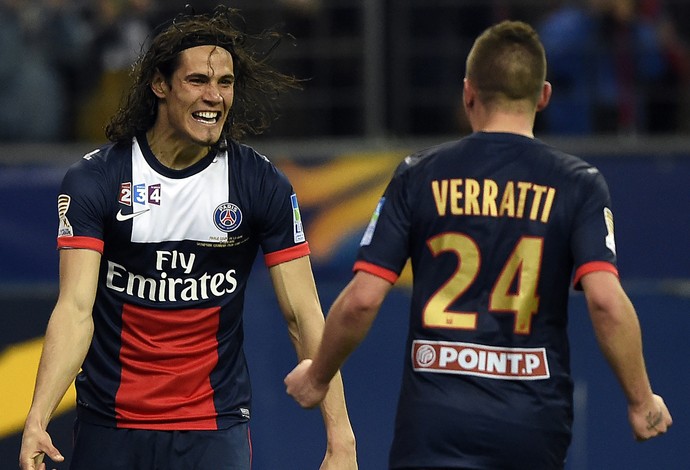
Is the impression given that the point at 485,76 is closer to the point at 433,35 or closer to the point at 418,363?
the point at 418,363

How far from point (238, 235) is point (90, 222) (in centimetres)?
54

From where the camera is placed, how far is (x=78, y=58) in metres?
10.7

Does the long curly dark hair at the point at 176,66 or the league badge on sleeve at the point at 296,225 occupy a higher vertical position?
the long curly dark hair at the point at 176,66

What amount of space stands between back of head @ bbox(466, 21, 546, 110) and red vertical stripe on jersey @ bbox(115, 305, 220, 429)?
1386mm

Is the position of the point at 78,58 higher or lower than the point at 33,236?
higher

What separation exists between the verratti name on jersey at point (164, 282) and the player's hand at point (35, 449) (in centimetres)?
64

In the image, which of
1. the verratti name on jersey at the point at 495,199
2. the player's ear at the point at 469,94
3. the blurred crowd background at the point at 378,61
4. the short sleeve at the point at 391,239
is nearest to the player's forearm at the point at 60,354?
the short sleeve at the point at 391,239

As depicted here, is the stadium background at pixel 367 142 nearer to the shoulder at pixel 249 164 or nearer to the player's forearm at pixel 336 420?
the shoulder at pixel 249 164

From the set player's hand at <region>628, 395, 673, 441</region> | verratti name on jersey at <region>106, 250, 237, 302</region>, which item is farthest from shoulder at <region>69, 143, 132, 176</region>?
player's hand at <region>628, 395, 673, 441</region>

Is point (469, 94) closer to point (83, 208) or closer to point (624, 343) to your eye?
point (624, 343)

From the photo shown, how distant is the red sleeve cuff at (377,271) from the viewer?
171 inches

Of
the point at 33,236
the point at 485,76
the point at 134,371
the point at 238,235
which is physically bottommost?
the point at 33,236

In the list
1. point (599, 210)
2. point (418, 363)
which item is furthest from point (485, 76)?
point (418, 363)

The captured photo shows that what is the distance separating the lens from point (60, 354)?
4.86m
